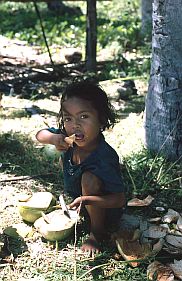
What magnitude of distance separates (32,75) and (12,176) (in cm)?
297

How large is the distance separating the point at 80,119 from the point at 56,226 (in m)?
0.70

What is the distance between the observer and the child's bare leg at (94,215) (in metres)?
2.81

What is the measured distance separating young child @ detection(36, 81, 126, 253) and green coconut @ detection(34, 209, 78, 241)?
13 cm

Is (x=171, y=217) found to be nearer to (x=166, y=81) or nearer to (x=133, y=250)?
(x=133, y=250)

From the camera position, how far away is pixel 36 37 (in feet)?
29.8

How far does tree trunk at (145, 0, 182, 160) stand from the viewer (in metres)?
3.86

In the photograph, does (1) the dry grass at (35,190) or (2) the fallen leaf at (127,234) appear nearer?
(1) the dry grass at (35,190)

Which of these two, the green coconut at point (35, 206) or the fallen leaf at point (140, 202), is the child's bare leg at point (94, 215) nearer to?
the green coconut at point (35, 206)

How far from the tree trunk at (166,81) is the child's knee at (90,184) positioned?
1.29 metres

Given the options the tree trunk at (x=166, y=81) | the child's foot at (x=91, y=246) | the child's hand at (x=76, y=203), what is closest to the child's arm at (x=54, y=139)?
the child's hand at (x=76, y=203)

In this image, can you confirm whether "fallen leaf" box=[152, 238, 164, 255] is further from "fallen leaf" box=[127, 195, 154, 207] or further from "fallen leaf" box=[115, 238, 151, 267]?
"fallen leaf" box=[127, 195, 154, 207]

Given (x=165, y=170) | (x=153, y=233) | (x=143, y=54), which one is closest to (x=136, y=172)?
(x=165, y=170)

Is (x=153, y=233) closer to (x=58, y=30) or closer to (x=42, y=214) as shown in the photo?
(x=42, y=214)

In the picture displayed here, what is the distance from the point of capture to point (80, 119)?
2.78 meters
